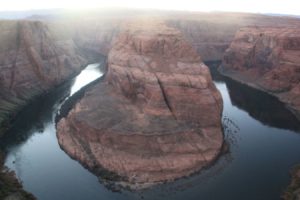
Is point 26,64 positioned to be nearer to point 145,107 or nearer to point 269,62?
point 145,107

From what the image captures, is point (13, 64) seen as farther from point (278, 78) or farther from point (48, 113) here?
point (278, 78)

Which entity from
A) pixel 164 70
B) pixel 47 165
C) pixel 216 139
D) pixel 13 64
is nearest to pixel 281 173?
pixel 216 139

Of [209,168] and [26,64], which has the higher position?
[26,64]

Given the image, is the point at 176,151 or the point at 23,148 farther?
the point at 23,148

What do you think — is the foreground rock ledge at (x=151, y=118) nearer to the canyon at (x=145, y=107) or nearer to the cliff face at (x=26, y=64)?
the canyon at (x=145, y=107)

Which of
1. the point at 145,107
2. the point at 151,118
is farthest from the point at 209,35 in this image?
the point at 151,118

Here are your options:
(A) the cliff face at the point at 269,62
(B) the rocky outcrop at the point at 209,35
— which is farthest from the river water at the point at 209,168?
(B) the rocky outcrop at the point at 209,35

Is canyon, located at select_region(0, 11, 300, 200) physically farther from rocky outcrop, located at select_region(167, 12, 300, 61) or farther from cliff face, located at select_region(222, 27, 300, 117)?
rocky outcrop, located at select_region(167, 12, 300, 61)
